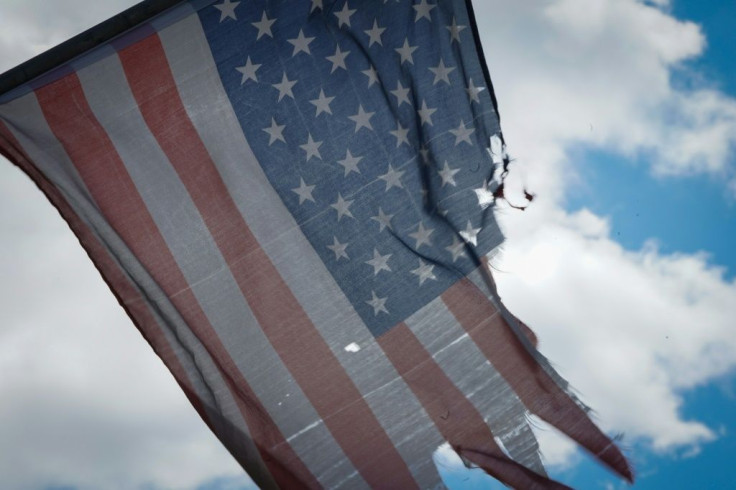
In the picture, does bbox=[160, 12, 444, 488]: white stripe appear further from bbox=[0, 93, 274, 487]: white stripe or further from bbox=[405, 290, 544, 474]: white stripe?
bbox=[0, 93, 274, 487]: white stripe

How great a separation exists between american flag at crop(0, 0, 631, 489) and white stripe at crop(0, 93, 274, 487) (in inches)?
0.6

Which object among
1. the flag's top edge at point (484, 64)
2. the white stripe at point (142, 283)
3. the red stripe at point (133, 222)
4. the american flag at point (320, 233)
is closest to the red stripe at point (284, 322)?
the american flag at point (320, 233)

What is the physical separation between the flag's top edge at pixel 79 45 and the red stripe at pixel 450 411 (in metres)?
2.68

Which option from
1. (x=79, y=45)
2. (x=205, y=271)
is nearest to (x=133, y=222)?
(x=205, y=271)

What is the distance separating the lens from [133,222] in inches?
236

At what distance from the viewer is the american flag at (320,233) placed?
19.6 ft

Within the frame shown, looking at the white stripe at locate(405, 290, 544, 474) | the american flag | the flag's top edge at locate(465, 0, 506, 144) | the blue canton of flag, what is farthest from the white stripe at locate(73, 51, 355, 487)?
the flag's top edge at locate(465, 0, 506, 144)

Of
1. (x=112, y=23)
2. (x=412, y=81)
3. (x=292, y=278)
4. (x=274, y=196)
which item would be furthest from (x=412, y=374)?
(x=112, y=23)

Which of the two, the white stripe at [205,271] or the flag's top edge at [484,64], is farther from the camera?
the flag's top edge at [484,64]

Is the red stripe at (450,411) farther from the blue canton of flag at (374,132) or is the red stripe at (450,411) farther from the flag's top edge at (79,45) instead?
the flag's top edge at (79,45)

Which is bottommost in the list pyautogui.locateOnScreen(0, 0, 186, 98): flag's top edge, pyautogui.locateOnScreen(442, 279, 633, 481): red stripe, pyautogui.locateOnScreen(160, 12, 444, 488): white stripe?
pyautogui.locateOnScreen(442, 279, 633, 481): red stripe

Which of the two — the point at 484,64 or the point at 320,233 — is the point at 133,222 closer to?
the point at 320,233

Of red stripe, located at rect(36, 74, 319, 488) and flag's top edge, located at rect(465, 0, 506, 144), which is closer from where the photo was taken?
red stripe, located at rect(36, 74, 319, 488)

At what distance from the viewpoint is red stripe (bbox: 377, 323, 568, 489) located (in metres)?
6.11
